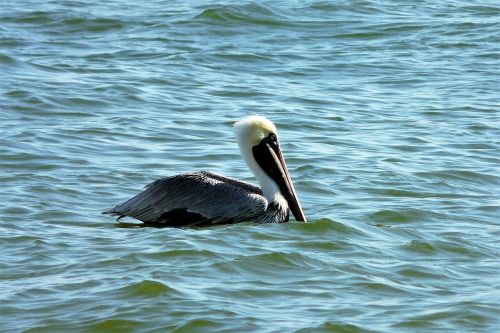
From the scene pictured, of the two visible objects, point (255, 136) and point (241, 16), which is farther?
point (241, 16)

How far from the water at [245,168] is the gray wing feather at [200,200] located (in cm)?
23

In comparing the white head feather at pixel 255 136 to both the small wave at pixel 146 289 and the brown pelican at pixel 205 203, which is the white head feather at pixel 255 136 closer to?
the brown pelican at pixel 205 203

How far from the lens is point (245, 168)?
32.9ft

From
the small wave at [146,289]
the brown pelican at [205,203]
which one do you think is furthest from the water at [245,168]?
the brown pelican at [205,203]

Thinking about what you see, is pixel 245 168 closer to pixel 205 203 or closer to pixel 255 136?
pixel 255 136

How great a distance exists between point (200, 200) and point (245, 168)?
5.76 feet

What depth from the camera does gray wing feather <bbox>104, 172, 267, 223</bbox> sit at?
323 inches

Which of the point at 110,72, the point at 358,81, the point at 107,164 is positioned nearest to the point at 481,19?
the point at 358,81

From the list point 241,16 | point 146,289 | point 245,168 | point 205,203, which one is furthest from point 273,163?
point 241,16

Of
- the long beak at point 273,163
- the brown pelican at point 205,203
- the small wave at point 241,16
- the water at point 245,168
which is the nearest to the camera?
the water at point 245,168

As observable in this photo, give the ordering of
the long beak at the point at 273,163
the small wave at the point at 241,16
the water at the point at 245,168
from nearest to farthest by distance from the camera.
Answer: the water at the point at 245,168, the long beak at the point at 273,163, the small wave at the point at 241,16

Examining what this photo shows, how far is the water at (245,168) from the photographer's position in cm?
629

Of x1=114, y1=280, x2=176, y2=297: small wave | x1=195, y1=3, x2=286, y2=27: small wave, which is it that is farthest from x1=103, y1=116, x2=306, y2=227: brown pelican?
x1=195, y1=3, x2=286, y2=27: small wave

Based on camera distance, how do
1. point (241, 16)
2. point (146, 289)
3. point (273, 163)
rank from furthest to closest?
point (241, 16) → point (273, 163) → point (146, 289)
